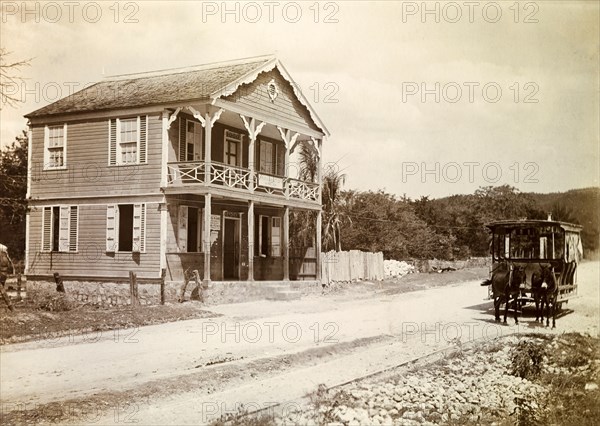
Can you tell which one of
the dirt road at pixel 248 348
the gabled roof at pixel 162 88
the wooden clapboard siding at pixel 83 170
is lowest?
the dirt road at pixel 248 348

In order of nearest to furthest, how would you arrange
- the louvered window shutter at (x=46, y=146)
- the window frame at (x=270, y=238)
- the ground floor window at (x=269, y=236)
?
the louvered window shutter at (x=46, y=146) < the window frame at (x=270, y=238) < the ground floor window at (x=269, y=236)

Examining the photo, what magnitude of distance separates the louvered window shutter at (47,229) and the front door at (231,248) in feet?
28.3

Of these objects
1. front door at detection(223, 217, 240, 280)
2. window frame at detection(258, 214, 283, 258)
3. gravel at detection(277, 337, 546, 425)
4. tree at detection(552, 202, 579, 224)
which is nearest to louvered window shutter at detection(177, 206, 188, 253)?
front door at detection(223, 217, 240, 280)

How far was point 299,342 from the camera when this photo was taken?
758 centimetres

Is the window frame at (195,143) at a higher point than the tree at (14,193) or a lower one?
higher

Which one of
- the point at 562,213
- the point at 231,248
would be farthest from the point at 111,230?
the point at 231,248

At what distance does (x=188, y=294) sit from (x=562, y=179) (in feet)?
24.2

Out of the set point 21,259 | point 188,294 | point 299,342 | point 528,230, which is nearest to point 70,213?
point 21,259

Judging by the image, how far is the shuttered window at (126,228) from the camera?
796 centimetres

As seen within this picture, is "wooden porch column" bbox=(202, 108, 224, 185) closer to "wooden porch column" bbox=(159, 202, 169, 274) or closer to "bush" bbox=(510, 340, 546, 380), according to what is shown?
"wooden porch column" bbox=(159, 202, 169, 274)

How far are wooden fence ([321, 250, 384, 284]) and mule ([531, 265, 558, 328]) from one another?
2597 mm

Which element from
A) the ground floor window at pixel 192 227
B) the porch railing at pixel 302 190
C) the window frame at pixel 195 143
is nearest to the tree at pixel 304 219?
the porch railing at pixel 302 190

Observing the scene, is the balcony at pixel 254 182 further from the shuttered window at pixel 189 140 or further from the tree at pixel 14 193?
the tree at pixel 14 193

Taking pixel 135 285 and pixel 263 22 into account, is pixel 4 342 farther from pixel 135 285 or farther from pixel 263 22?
pixel 263 22
